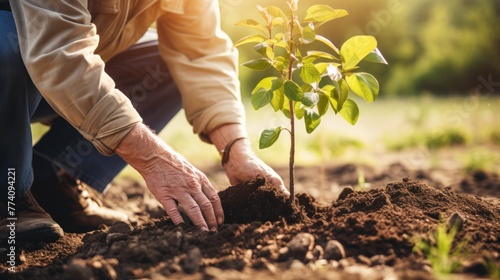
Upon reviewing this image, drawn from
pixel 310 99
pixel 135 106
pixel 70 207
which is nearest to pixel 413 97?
pixel 135 106

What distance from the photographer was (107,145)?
7.37 feet

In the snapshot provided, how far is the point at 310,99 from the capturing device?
85.4 inches

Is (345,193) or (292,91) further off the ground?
(292,91)

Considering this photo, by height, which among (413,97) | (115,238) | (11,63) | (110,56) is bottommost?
(115,238)

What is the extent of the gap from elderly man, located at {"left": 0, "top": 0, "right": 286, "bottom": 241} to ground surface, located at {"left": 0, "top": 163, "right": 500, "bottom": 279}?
0.15 meters

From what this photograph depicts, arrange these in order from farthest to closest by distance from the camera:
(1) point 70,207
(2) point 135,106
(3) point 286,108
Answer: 1. (2) point 135,106
2. (1) point 70,207
3. (3) point 286,108

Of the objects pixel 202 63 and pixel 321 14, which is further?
pixel 202 63

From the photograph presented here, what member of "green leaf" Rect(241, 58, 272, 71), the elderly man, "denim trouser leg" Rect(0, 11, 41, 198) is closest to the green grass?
the elderly man

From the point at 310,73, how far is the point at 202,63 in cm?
92

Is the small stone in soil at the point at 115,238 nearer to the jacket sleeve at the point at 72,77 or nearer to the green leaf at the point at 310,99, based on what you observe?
the jacket sleeve at the point at 72,77

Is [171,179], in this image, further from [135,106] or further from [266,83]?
[135,106]

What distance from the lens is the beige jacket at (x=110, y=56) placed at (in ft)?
7.29

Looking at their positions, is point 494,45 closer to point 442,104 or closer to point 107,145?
point 442,104

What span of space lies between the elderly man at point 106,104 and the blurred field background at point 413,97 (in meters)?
1.78
